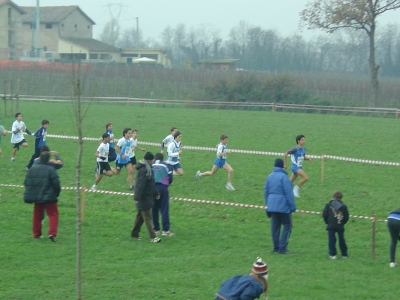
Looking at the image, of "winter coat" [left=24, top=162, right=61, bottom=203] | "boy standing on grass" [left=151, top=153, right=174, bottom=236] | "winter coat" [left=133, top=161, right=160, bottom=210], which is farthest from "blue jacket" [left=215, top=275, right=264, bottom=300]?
"boy standing on grass" [left=151, top=153, right=174, bottom=236]

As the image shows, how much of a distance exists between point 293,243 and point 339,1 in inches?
1727

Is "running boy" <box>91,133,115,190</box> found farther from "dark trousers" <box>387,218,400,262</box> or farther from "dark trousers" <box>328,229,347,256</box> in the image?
"dark trousers" <box>387,218,400,262</box>

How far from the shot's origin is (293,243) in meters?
12.0

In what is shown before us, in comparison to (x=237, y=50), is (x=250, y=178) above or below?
below

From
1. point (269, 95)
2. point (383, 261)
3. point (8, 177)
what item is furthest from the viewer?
point (269, 95)

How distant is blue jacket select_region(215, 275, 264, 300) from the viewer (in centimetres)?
555

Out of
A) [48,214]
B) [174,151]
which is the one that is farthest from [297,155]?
[48,214]

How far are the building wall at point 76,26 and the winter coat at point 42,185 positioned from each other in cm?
7998

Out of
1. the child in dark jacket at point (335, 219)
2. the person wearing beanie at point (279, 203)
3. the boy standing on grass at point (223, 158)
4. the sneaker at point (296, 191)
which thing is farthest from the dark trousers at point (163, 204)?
the sneaker at point (296, 191)

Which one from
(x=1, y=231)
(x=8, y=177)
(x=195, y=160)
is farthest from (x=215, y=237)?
(x=195, y=160)

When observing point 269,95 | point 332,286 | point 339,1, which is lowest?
point 332,286

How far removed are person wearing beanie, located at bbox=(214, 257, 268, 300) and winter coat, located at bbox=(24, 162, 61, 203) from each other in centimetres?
592

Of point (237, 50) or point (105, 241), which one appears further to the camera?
point (237, 50)

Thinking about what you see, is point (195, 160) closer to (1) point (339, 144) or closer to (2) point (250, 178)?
(2) point (250, 178)
